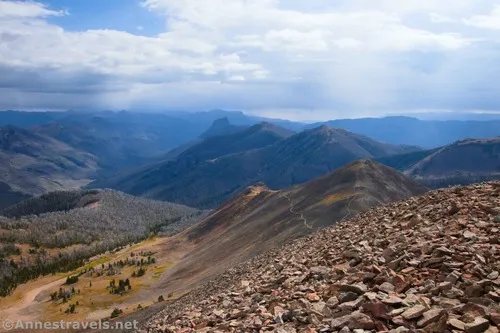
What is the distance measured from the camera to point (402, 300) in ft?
43.0

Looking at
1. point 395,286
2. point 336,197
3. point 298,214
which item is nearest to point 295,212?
point 298,214

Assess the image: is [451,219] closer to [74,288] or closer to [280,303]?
[280,303]

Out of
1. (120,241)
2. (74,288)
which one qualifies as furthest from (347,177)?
(120,241)

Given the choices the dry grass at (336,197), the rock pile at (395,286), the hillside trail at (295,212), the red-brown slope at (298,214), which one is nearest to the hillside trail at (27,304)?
the red-brown slope at (298,214)

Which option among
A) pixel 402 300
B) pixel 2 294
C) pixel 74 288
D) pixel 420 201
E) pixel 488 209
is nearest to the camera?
pixel 402 300

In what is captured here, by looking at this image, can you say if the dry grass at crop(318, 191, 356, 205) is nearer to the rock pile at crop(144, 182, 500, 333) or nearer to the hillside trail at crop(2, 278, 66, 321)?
the hillside trail at crop(2, 278, 66, 321)

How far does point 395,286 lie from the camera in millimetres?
14922

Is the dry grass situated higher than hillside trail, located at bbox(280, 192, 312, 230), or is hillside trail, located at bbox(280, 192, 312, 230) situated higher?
the dry grass

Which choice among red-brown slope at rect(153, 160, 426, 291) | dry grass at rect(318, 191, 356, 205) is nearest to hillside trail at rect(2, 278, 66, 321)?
red-brown slope at rect(153, 160, 426, 291)

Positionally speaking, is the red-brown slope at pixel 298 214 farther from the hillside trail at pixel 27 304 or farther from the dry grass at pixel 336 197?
the hillside trail at pixel 27 304

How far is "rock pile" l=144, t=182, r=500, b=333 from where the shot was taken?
485 inches

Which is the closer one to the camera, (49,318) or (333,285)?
(333,285)

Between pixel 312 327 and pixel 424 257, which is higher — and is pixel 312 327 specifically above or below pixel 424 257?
below

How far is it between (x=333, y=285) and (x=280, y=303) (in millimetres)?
2105
